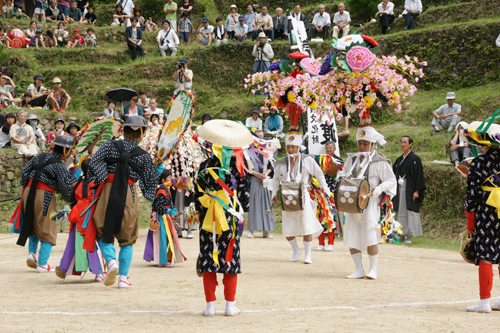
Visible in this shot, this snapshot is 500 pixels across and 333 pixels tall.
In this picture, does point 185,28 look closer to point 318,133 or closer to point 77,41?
point 77,41

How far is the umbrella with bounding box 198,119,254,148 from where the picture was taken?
5844 mm

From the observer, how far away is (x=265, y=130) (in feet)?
57.1

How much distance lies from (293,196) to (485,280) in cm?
374

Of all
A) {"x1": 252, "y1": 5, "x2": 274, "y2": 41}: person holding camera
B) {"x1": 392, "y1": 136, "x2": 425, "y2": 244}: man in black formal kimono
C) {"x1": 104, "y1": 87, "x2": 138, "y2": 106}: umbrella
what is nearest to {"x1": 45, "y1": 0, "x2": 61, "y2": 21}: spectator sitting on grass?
{"x1": 104, "y1": 87, "x2": 138, "y2": 106}: umbrella

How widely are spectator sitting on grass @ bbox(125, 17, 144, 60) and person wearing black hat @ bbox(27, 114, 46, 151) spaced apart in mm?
7331

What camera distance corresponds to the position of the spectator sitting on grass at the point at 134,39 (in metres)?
24.0

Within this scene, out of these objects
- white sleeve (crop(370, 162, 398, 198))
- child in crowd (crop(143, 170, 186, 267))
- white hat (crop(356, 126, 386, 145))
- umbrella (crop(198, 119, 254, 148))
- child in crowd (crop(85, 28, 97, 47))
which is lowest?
child in crowd (crop(143, 170, 186, 267))

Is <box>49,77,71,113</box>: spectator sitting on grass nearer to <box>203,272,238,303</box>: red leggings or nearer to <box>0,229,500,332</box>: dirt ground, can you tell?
<box>0,229,500,332</box>: dirt ground

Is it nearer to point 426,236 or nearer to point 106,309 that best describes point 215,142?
point 106,309

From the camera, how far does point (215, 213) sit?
5840 millimetres

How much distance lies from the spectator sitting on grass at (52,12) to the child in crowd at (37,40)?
2.55m

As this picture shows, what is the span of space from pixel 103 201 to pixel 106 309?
4.83ft

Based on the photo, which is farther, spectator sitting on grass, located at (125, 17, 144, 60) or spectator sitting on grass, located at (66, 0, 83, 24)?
spectator sitting on grass, located at (66, 0, 83, 24)

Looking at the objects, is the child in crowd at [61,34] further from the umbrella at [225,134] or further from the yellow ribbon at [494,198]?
the yellow ribbon at [494,198]
